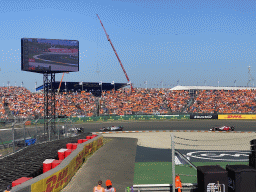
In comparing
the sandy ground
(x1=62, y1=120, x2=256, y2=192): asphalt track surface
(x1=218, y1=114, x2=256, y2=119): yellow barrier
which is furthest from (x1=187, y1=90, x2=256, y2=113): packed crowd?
(x1=62, y1=120, x2=256, y2=192): asphalt track surface

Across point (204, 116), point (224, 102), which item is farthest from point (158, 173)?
point (224, 102)

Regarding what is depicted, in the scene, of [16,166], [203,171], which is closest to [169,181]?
[203,171]

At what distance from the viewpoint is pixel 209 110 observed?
58.3m

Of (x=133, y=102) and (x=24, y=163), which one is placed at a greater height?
(x=133, y=102)

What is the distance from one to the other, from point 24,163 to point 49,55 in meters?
17.3

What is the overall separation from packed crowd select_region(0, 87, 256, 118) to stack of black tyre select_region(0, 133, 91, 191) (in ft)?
118

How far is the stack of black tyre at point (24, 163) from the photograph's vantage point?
10.9 metres

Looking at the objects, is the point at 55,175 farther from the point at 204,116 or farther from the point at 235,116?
the point at 235,116

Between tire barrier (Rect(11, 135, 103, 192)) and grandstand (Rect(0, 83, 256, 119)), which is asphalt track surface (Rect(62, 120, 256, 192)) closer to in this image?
tire barrier (Rect(11, 135, 103, 192))

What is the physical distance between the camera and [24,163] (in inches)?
515

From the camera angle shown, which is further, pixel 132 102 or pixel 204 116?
pixel 132 102

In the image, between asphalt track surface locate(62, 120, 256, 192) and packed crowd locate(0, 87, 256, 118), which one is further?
packed crowd locate(0, 87, 256, 118)

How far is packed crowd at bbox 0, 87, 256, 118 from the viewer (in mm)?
55938

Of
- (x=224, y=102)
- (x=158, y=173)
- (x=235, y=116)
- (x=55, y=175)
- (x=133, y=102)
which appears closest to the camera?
(x=55, y=175)
